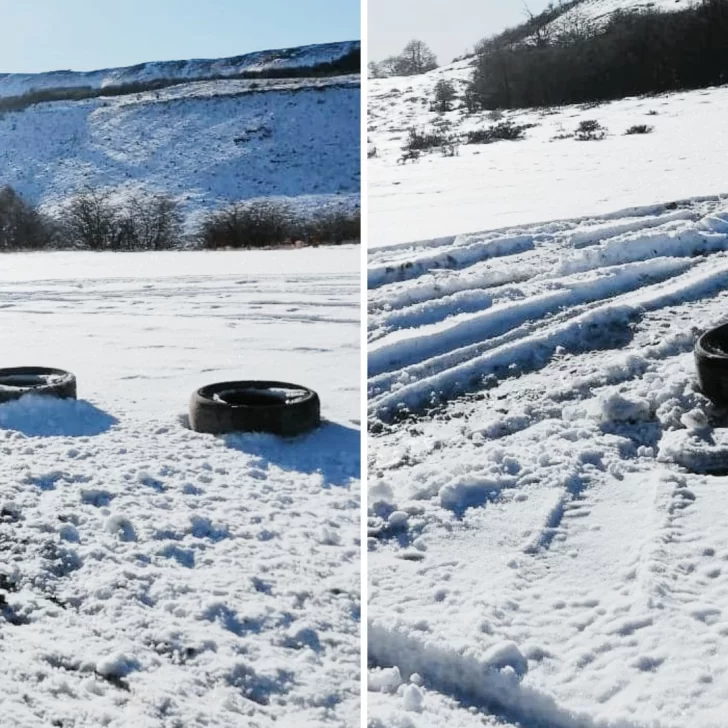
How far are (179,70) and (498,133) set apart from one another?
16.2ft

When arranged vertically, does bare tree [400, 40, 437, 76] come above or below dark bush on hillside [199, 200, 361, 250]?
above

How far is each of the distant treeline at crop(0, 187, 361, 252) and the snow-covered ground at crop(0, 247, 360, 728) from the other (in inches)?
69.9

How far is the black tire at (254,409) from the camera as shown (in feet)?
6.61

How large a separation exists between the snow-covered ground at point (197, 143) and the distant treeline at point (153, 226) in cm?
24

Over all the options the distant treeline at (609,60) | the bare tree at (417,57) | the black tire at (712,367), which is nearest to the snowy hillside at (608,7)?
the distant treeline at (609,60)

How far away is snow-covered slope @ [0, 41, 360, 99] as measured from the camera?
224 inches

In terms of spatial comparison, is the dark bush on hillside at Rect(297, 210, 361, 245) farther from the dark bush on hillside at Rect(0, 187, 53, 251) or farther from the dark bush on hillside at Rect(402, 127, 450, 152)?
the dark bush on hillside at Rect(0, 187, 53, 251)

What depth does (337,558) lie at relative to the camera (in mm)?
1554

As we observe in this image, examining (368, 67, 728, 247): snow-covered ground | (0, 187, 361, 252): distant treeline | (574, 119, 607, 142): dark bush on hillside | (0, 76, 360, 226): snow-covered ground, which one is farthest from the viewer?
(0, 76, 360, 226): snow-covered ground

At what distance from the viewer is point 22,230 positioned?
546 centimetres

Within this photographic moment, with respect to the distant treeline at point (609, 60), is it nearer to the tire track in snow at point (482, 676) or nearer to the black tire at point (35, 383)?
the black tire at point (35, 383)

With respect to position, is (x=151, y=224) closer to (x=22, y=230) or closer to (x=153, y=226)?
(x=153, y=226)

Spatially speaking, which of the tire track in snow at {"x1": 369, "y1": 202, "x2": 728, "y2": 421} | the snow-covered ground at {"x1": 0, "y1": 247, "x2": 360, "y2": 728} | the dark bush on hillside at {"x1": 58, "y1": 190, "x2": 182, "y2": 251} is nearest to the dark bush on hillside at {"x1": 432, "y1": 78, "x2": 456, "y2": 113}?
the tire track in snow at {"x1": 369, "y1": 202, "x2": 728, "y2": 421}

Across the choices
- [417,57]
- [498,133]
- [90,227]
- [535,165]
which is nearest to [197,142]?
[90,227]
